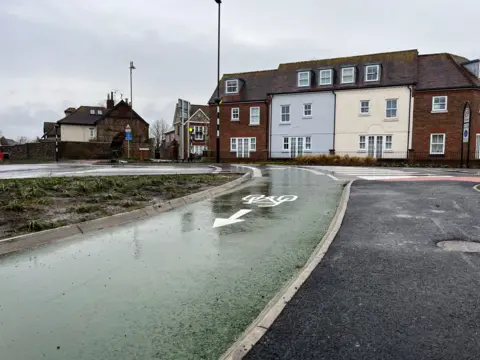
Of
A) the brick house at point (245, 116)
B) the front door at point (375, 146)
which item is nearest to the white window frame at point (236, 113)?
the brick house at point (245, 116)

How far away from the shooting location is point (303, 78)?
39.0 meters

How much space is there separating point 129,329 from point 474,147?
35.9m

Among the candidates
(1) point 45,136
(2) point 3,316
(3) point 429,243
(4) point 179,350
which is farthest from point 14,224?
(1) point 45,136

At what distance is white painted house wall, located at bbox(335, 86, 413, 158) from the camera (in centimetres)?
3428

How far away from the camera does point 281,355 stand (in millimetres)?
2873

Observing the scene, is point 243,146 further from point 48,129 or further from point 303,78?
point 48,129

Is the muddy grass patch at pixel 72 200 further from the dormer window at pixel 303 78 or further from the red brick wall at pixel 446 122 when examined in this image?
the dormer window at pixel 303 78

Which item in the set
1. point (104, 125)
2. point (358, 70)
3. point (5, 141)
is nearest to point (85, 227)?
point (358, 70)

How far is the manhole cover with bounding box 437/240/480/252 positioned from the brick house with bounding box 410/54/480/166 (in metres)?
28.6

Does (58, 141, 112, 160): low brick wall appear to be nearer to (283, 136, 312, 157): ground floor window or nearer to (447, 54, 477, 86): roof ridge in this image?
(283, 136, 312, 157): ground floor window

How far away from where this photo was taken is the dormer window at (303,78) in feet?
127

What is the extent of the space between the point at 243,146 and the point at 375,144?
13.5 meters

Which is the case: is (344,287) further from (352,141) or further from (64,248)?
(352,141)

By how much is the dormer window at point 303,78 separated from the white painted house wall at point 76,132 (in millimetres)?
45865
